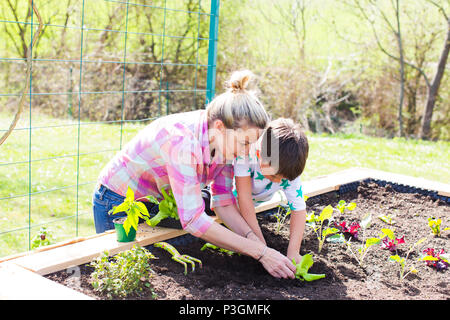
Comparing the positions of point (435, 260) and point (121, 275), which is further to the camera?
→ point (435, 260)

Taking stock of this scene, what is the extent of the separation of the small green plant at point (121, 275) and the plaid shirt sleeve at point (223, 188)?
585mm

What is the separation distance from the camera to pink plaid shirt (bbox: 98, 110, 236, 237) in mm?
1903

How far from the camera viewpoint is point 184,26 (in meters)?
8.66

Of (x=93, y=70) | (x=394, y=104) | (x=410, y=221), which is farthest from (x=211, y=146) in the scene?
(x=394, y=104)

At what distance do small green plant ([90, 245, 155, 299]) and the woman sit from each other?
0.27m

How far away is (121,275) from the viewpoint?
67.1 inches

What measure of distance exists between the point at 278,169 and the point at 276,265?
0.38 m

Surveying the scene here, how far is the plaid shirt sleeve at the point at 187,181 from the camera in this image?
6.19ft

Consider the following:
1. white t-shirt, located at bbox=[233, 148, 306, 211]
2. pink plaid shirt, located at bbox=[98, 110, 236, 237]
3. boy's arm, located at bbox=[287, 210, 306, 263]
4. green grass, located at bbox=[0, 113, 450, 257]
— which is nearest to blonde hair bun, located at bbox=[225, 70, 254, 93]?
pink plaid shirt, located at bbox=[98, 110, 236, 237]

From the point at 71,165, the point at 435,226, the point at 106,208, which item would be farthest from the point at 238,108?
the point at 71,165

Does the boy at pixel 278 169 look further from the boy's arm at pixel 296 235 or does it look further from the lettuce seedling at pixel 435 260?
the lettuce seedling at pixel 435 260

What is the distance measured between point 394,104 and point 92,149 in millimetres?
6209

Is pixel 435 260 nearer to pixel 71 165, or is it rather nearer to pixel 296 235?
pixel 296 235

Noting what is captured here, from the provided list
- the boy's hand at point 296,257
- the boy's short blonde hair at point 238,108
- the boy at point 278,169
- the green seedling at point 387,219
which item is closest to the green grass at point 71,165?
the boy at point 278,169
